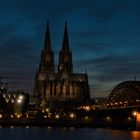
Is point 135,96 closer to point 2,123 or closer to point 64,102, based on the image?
point 2,123

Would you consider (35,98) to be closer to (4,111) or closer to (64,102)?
(64,102)

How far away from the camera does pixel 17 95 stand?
605 feet

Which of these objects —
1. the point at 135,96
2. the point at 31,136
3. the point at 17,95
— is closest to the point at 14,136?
the point at 31,136

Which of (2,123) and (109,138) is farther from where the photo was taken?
(2,123)

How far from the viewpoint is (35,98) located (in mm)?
198500

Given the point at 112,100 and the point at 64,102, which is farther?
the point at 64,102

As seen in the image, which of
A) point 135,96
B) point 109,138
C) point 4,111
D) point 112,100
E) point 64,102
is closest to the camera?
point 109,138

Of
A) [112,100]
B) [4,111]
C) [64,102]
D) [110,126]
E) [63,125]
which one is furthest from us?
[64,102]

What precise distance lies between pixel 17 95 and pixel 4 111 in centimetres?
2664

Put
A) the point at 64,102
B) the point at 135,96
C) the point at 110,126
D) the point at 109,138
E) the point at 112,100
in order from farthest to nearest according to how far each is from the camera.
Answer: the point at 64,102, the point at 112,100, the point at 135,96, the point at 110,126, the point at 109,138

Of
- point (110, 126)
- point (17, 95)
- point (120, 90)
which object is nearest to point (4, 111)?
point (17, 95)

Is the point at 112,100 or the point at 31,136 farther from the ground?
the point at 112,100

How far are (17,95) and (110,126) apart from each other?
7543 cm

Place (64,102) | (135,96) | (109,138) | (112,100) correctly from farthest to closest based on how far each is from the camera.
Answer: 1. (64,102)
2. (112,100)
3. (135,96)
4. (109,138)
